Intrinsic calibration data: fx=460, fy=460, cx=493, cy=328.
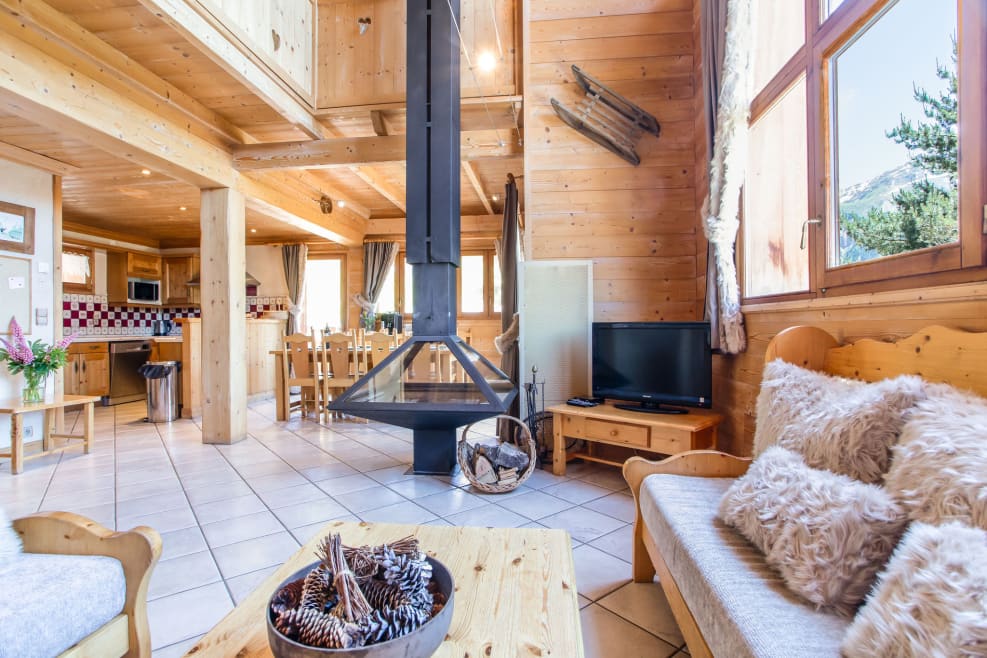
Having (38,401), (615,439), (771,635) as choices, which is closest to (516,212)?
(615,439)

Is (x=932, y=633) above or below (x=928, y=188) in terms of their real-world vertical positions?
below

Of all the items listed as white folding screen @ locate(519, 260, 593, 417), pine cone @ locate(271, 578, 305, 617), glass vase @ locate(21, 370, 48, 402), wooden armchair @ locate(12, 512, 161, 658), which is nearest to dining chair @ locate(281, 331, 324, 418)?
glass vase @ locate(21, 370, 48, 402)

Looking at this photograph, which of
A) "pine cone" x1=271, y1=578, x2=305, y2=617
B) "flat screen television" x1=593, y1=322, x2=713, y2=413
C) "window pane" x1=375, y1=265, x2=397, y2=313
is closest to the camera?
"pine cone" x1=271, y1=578, x2=305, y2=617

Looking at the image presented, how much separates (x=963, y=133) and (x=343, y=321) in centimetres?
767

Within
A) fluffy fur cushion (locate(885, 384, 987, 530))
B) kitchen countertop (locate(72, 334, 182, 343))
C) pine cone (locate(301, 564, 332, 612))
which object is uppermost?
kitchen countertop (locate(72, 334, 182, 343))

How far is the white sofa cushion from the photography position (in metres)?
0.85

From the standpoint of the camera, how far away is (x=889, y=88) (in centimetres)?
159

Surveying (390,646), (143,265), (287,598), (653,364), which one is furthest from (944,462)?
(143,265)

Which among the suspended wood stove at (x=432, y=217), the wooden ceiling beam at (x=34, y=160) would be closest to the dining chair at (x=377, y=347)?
the suspended wood stove at (x=432, y=217)

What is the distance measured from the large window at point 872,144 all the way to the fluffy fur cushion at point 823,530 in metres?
0.77

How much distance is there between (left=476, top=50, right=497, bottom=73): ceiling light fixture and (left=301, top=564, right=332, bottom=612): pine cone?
3733 mm

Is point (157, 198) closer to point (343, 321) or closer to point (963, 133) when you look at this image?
point (343, 321)

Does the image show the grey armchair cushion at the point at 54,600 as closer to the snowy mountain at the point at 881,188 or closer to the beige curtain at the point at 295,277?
the snowy mountain at the point at 881,188

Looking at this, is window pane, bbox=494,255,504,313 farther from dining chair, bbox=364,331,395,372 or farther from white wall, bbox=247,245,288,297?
white wall, bbox=247,245,288,297
